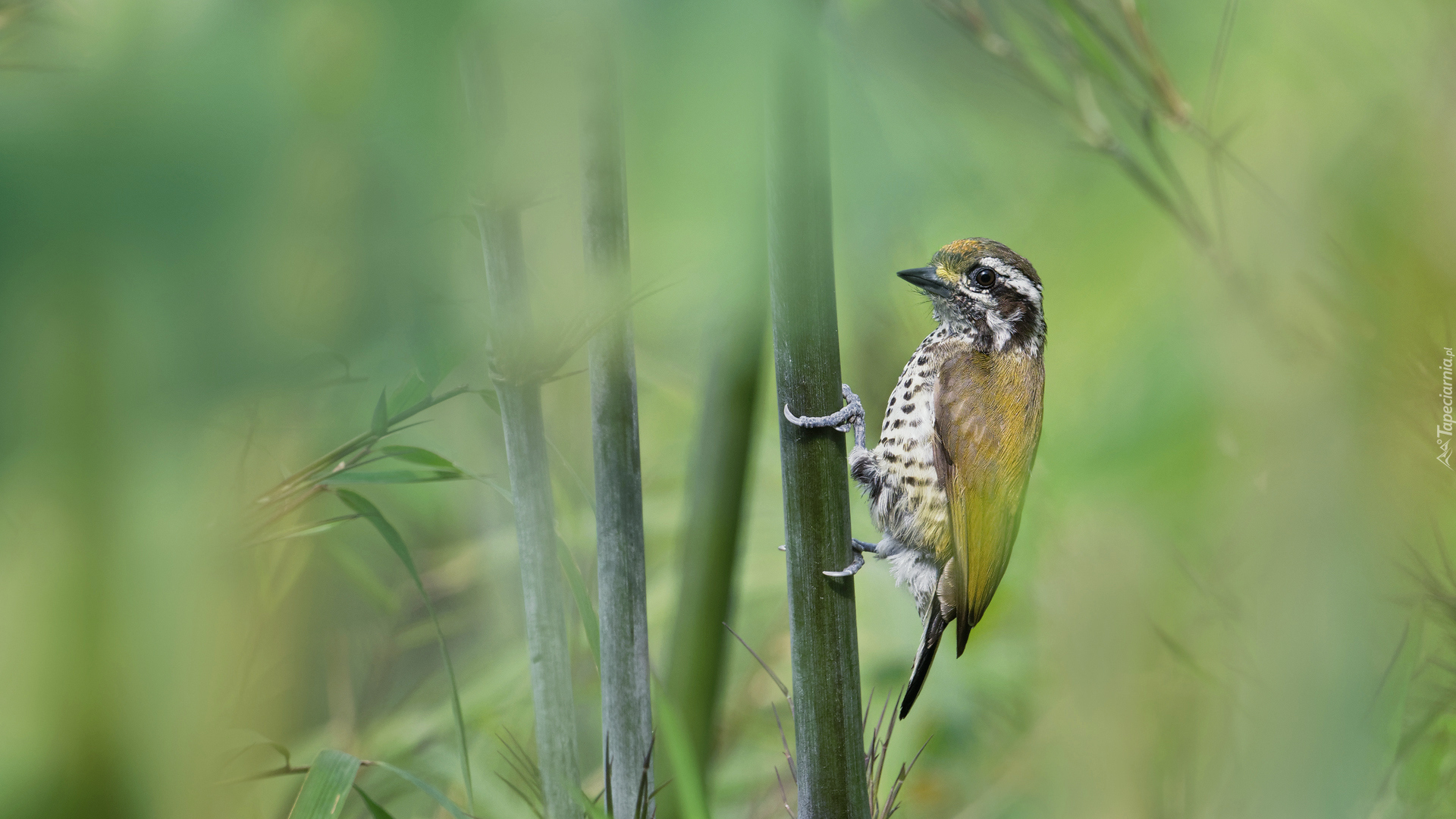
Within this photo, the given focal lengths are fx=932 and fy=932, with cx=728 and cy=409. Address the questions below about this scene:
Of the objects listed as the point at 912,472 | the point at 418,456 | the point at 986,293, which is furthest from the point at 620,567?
the point at 986,293

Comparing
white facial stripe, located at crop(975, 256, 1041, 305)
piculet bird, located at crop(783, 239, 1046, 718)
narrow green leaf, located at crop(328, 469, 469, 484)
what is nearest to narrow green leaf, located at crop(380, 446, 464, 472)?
narrow green leaf, located at crop(328, 469, 469, 484)

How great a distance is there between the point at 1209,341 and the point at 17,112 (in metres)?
0.70

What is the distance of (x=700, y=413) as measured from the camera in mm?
527

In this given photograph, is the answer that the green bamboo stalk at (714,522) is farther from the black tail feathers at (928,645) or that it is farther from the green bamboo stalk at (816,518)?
the black tail feathers at (928,645)

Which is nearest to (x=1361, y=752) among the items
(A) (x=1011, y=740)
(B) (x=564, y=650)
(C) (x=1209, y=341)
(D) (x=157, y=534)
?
(C) (x=1209, y=341)

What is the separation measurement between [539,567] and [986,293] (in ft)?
1.69

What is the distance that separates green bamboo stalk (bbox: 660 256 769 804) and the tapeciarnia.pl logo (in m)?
0.72

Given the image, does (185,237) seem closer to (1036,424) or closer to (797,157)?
(797,157)

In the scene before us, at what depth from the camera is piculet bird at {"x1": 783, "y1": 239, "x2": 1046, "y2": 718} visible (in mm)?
772

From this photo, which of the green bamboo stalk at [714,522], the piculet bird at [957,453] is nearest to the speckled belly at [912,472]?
the piculet bird at [957,453]

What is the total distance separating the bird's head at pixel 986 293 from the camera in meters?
0.80

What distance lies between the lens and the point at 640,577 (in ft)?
1.61

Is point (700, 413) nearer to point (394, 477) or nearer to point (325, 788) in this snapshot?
point (394, 477)

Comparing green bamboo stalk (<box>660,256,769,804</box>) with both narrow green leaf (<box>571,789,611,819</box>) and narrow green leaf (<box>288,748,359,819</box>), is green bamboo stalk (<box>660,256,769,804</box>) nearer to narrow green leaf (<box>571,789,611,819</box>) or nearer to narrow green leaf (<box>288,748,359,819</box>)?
narrow green leaf (<box>571,789,611,819</box>)
